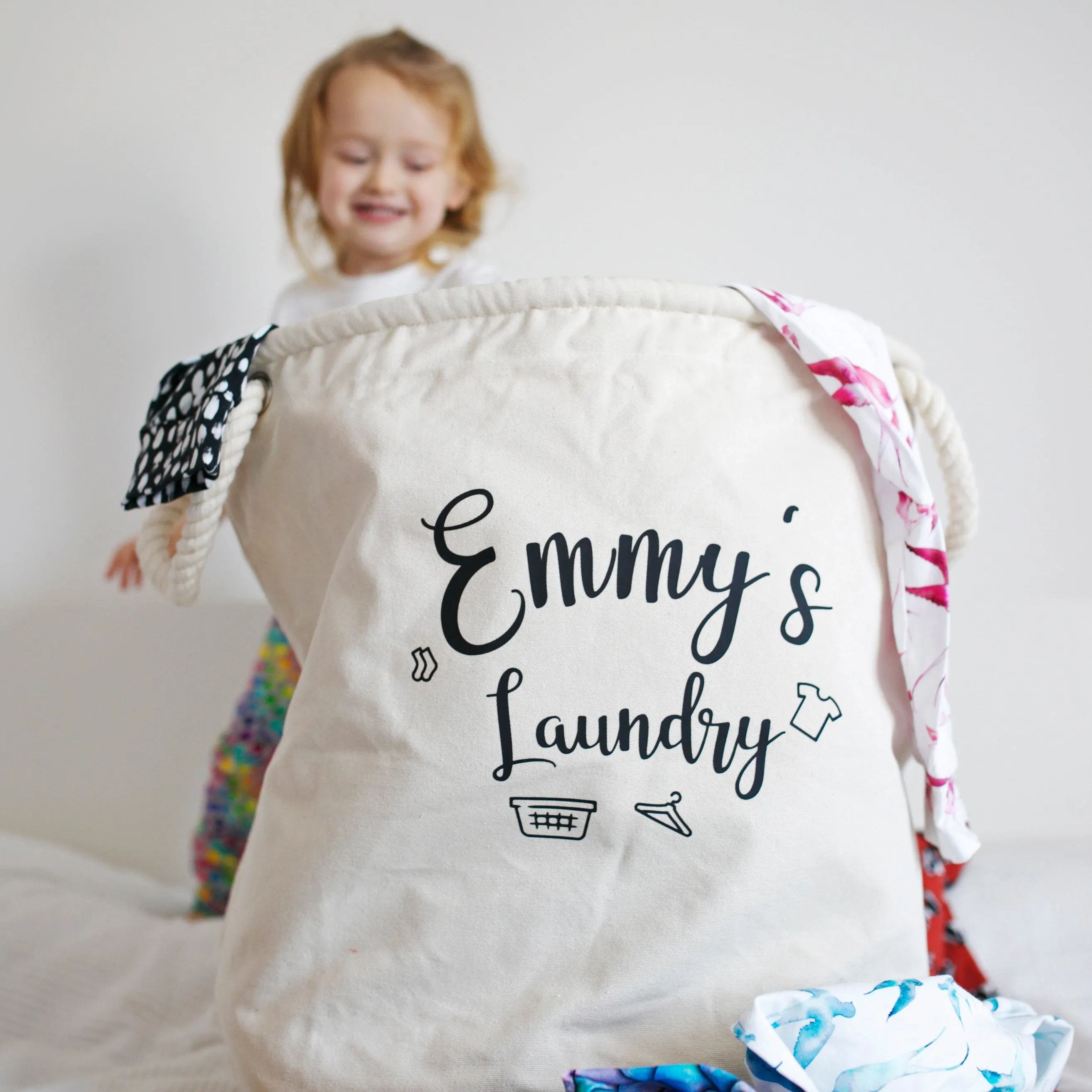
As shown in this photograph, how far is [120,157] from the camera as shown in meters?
1.27

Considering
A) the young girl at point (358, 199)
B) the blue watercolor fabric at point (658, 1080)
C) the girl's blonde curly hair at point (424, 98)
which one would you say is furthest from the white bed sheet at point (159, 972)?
the girl's blonde curly hair at point (424, 98)

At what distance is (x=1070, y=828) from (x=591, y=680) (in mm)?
987

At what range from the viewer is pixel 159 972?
35.6 inches

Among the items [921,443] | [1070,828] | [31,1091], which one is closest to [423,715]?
[31,1091]

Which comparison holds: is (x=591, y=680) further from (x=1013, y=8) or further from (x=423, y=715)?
(x=1013, y=8)

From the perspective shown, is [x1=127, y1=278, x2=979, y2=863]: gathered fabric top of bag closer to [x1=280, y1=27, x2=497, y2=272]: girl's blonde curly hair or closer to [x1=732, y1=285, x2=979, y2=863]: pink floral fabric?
[x1=732, y1=285, x2=979, y2=863]: pink floral fabric

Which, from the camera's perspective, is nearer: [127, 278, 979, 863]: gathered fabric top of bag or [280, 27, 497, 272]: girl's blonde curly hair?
[127, 278, 979, 863]: gathered fabric top of bag

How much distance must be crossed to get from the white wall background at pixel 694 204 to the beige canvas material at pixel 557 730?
29.5 inches

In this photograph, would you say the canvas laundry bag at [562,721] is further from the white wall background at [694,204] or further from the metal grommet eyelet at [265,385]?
the white wall background at [694,204]

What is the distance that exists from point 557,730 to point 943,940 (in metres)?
0.49

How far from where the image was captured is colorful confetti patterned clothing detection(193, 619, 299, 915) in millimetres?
1077

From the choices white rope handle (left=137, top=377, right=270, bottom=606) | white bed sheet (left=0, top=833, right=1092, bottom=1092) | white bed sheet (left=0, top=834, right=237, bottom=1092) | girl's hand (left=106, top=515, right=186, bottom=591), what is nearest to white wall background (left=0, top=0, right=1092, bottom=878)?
girl's hand (left=106, top=515, right=186, bottom=591)

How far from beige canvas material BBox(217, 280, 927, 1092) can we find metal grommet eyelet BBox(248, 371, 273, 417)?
0.06 m

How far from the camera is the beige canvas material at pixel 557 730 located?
1.76 feet
